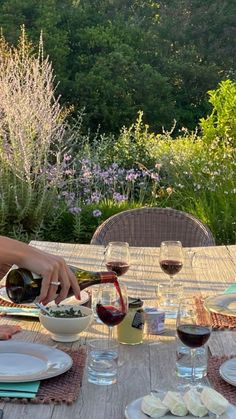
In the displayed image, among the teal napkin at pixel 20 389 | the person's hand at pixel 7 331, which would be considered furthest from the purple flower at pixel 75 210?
the teal napkin at pixel 20 389

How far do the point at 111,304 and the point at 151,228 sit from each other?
1.94 m

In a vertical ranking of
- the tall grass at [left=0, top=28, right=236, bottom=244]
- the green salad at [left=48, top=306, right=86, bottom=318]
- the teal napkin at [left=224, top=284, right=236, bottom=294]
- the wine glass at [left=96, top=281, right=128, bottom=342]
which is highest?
the wine glass at [left=96, top=281, right=128, bottom=342]

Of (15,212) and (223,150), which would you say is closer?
(15,212)

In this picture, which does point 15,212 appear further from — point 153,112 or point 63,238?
point 153,112

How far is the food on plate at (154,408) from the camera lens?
1.49 meters

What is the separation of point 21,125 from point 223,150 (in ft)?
7.82

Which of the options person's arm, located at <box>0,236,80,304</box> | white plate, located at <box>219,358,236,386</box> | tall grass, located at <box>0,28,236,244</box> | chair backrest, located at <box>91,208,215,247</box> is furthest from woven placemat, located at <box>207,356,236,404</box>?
tall grass, located at <box>0,28,236,244</box>

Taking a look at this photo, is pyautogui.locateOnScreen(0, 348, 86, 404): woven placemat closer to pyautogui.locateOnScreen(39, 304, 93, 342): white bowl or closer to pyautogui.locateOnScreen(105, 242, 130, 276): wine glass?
pyautogui.locateOnScreen(39, 304, 93, 342): white bowl

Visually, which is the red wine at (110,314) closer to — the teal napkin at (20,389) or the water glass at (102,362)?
the water glass at (102,362)

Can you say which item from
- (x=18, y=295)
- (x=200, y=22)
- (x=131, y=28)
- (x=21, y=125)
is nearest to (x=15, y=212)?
(x=21, y=125)

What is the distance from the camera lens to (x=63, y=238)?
581 cm

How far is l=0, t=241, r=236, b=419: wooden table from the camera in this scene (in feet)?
5.22

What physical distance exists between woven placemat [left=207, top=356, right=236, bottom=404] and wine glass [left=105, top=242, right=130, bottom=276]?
0.62m

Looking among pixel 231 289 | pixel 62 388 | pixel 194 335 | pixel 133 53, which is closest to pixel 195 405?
pixel 194 335
